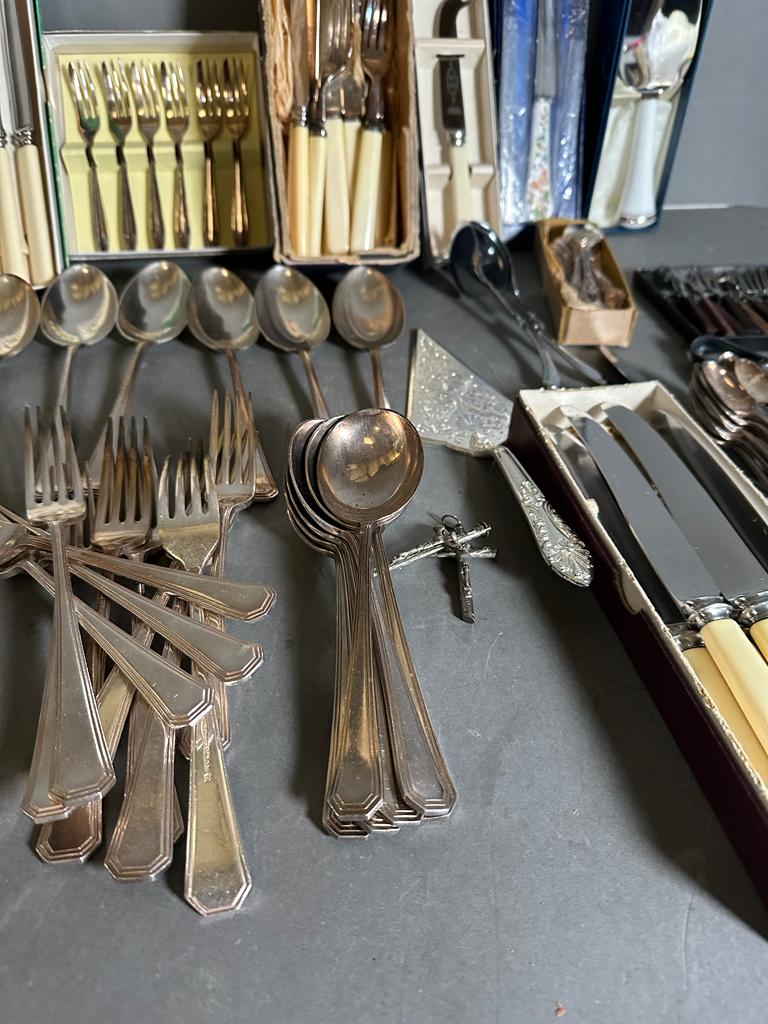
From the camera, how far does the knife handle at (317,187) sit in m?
0.95

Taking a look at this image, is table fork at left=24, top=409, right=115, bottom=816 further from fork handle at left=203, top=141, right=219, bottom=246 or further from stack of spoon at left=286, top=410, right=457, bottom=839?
fork handle at left=203, top=141, right=219, bottom=246

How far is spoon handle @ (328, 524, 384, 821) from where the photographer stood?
46 centimetres

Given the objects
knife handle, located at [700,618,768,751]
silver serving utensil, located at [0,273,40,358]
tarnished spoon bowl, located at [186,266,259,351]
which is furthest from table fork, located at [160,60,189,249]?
knife handle, located at [700,618,768,751]

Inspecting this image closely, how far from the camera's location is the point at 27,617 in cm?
59

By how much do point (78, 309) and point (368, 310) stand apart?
35 cm

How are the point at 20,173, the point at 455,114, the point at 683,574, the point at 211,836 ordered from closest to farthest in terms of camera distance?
the point at 211,836
the point at 683,574
the point at 20,173
the point at 455,114

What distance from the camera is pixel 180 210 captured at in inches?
39.0

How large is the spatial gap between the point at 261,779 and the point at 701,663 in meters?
0.32

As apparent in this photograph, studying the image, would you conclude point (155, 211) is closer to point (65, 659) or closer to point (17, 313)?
point (17, 313)

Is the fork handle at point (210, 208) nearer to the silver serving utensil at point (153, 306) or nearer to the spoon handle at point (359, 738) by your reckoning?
the silver serving utensil at point (153, 306)

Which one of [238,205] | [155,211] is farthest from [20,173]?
[238,205]

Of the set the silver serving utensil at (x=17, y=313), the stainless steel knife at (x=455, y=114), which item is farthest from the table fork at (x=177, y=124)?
the stainless steel knife at (x=455, y=114)

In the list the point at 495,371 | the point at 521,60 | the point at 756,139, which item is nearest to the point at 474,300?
the point at 495,371

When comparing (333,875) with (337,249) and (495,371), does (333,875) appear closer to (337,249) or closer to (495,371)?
(495,371)
